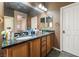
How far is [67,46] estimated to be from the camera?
211cm

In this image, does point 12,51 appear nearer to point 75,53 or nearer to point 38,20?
point 38,20

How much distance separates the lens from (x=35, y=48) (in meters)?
2.25

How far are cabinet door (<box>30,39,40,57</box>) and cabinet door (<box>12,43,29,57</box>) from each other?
4.4 inches

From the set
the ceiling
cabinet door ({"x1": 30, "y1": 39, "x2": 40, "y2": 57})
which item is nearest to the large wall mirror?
the ceiling

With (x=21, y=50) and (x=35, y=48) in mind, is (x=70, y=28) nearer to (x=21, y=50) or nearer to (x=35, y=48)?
(x=35, y=48)

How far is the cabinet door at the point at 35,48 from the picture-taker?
2092 mm

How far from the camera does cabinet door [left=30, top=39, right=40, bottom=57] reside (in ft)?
6.86

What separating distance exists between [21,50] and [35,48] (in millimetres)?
424

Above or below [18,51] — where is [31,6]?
above

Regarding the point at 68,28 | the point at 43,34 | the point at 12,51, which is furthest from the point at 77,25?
the point at 12,51

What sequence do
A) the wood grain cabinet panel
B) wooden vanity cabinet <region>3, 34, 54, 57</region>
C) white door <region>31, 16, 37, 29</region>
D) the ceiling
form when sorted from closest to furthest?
the wood grain cabinet panel → wooden vanity cabinet <region>3, 34, 54, 57</region> → the ceiling → white door <region>31, 16, 37, 29</region>

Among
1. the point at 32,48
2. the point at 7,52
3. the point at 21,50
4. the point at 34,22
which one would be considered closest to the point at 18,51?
the point at 21,50

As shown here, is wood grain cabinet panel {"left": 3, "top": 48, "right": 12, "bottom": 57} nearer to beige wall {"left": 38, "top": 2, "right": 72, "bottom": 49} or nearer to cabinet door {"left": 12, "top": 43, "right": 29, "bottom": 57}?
cabinet door {"left": 12, "top": 43, "right": 29, "bottom": 57}

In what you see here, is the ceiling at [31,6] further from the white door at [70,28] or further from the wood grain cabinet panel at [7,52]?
the wood grain cabinet panel at [7,52]
